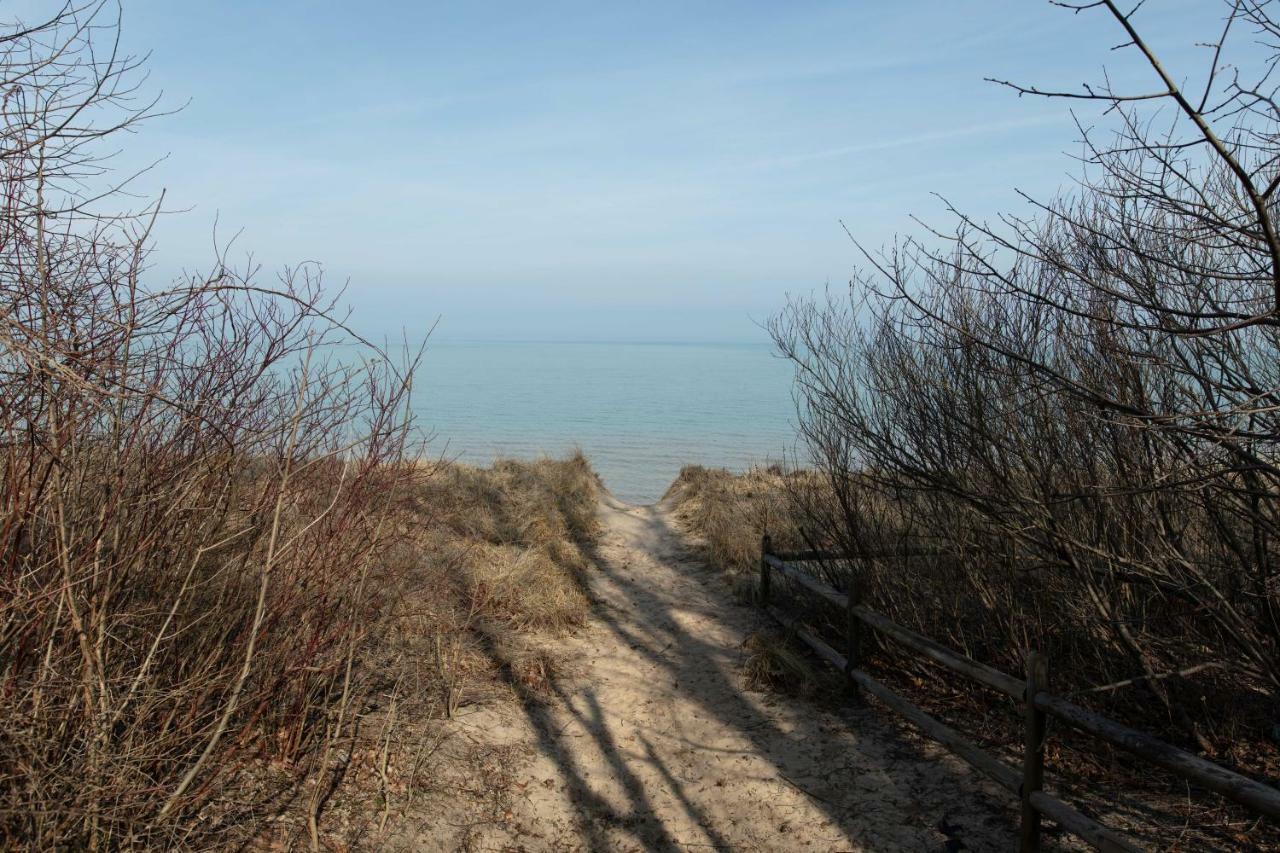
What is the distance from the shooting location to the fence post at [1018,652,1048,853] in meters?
4.44

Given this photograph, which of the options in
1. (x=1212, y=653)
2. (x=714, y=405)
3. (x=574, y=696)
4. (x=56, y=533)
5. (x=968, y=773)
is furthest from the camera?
(x=714, y=405)

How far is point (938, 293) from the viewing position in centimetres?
662

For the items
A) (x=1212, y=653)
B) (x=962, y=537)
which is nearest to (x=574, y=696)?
(x=962, y=537)

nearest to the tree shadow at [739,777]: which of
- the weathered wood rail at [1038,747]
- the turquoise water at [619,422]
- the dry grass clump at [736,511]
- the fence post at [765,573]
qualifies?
the weathered wood rail at [1038,747]

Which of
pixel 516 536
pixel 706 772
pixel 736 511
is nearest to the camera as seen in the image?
pixel 706 772

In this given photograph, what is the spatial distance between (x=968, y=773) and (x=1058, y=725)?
69 centimetres

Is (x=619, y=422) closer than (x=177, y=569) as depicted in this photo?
No

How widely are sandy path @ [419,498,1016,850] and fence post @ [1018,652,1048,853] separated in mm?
295

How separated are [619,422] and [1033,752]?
39.8 m

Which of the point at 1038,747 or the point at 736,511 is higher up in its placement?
the point at 736,511

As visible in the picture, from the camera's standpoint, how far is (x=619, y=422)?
44.1 metres

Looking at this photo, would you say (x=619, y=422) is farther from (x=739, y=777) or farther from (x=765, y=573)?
(x=739, y=777)

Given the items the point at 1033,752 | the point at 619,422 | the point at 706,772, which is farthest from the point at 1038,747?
the point at 619,422

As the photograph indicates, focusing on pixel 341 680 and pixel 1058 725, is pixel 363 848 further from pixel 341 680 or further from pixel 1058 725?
pixel 1058 725
